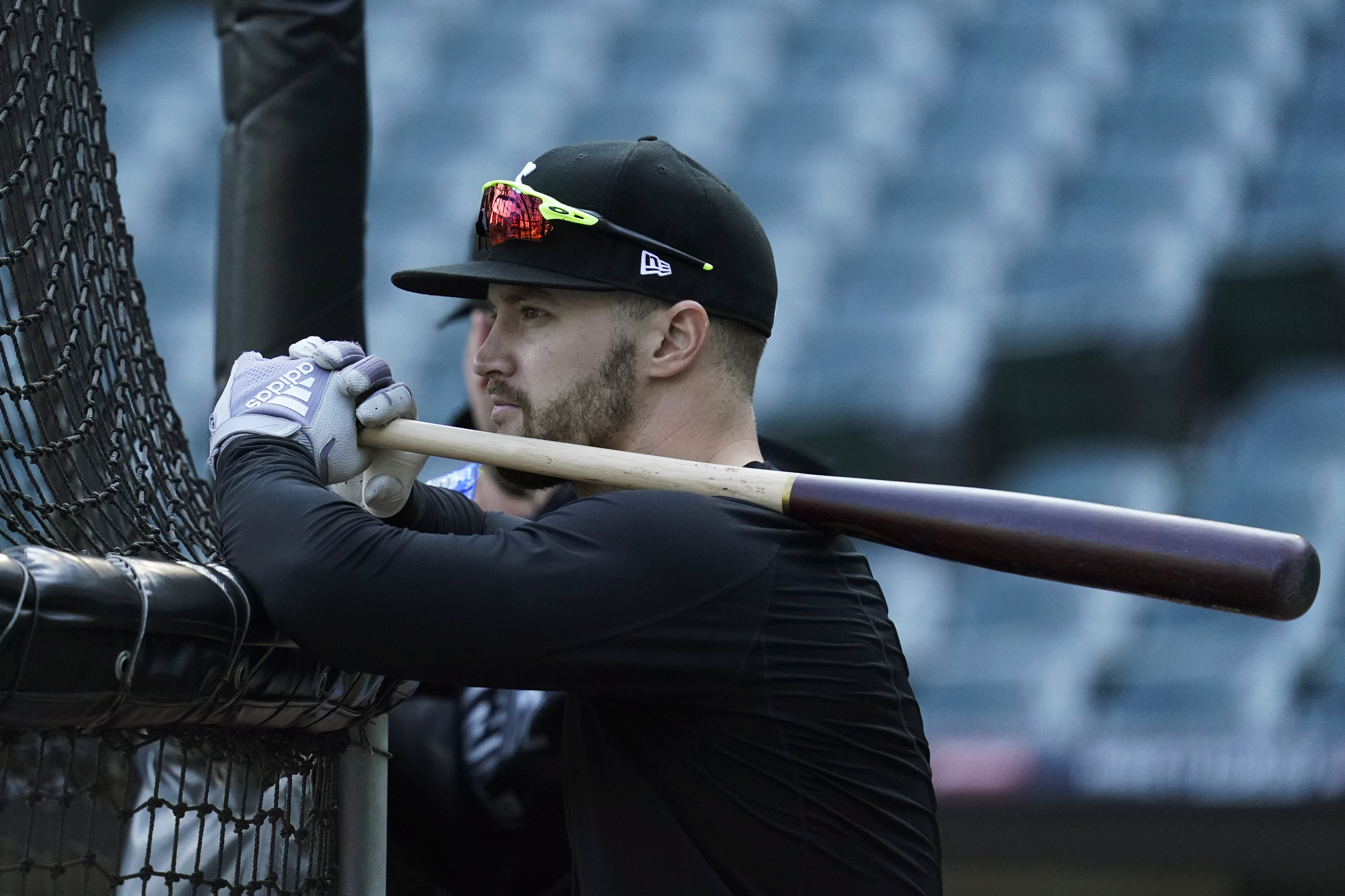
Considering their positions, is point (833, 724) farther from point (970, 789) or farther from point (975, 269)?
point (975, 269)

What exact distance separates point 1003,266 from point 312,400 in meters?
10.7

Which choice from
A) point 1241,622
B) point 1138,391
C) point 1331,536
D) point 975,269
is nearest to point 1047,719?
point 1241,622

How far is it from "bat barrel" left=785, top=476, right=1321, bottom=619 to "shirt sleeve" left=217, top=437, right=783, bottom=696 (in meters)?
0.11

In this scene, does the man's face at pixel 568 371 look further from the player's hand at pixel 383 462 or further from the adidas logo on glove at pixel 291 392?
the adidas logo on glove at pixel 291 392

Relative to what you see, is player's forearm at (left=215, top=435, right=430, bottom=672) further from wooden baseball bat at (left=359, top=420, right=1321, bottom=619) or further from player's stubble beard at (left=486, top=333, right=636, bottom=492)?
player's stubble beard at (left=486, top=333, right=636, bottom=492)

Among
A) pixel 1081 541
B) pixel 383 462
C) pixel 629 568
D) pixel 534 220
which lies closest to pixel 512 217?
pixel 534 220

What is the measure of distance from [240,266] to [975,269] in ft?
33.0

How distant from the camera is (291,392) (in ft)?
5.18

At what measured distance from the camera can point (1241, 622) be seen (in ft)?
30.1

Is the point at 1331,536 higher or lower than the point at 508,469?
lower

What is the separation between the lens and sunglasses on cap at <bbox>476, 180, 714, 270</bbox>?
5.56 feet

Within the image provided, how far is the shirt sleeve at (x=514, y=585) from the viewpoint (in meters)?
1.38

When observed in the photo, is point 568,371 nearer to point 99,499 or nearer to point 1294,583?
point 99,499

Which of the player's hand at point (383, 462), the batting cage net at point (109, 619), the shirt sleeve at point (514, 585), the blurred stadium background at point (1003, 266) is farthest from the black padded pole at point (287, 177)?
the blurred stadium background at point (1003, 266)
